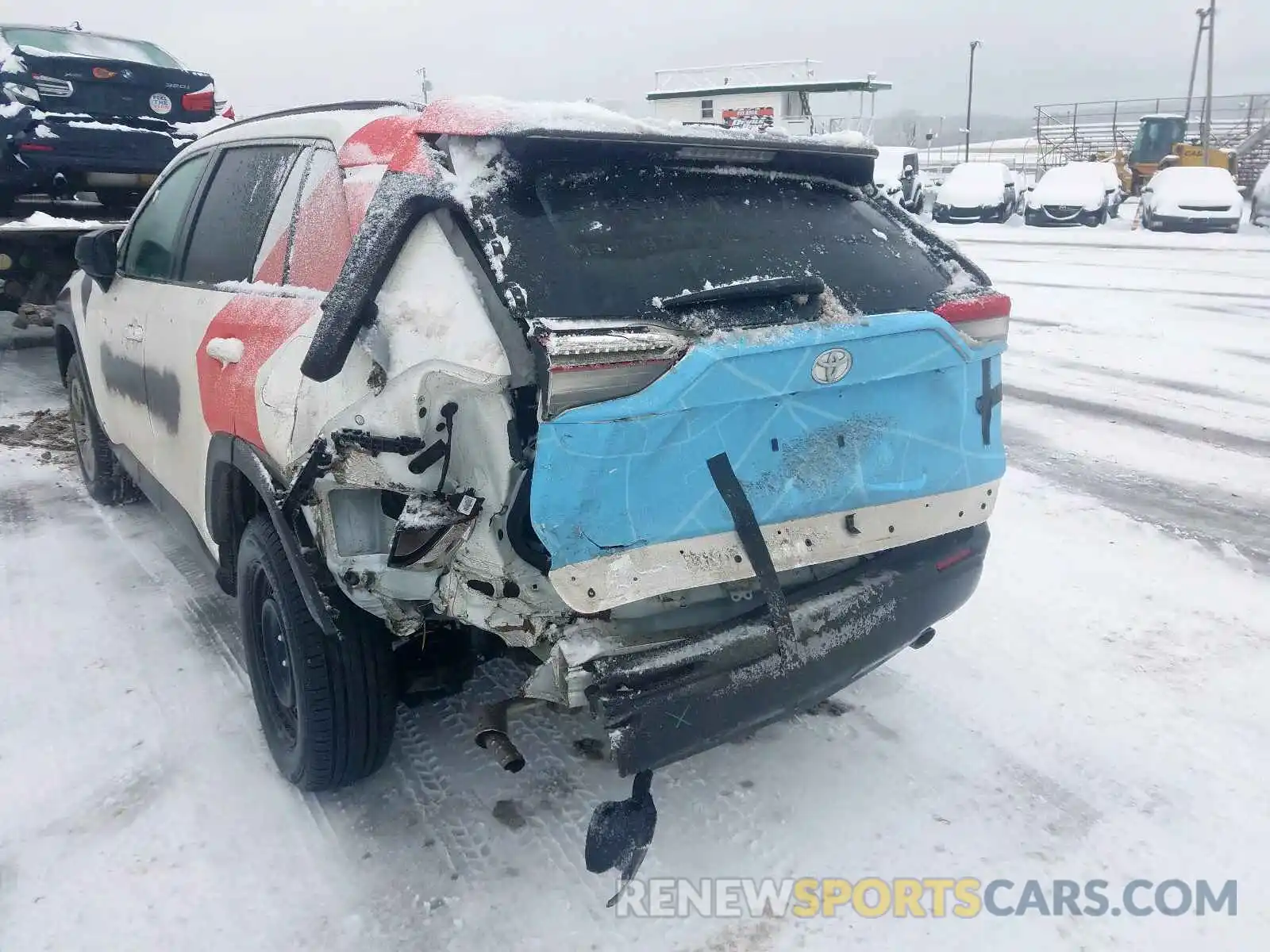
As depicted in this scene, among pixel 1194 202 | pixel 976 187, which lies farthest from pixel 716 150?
pixel 976 187

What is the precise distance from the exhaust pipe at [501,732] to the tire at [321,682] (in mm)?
433

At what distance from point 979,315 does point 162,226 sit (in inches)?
125

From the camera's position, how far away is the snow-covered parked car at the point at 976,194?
75.9 ft

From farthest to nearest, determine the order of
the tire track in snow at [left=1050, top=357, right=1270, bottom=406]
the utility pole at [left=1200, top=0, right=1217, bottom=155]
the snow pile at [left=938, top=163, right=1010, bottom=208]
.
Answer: the utility pole at [left=1200, top=0, right=1217, bottom=155] < the snow pile at [left=938, top=163, right=1010, bottom=208] < the tire track in snow at [left=1050, top=357, right=1270, bottom=406]

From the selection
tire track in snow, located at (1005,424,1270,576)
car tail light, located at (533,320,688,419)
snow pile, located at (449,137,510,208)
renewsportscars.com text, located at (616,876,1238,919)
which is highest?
Result: snow pile, located at (449,137,510,208)

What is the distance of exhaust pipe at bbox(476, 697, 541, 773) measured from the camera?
2.27m

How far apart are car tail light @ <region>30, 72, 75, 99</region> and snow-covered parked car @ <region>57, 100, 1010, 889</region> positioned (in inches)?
232

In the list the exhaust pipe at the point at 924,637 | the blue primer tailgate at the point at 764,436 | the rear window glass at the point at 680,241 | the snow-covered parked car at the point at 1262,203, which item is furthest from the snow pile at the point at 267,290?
the snow-covered parked car at the point at 1262,203

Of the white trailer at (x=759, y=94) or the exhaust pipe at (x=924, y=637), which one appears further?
the white trailer at (x=759, y=94)

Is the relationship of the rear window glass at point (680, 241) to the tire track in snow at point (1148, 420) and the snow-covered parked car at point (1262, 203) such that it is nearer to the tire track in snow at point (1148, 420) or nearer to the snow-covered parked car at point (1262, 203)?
the tire track in snow at point (1148, 420)

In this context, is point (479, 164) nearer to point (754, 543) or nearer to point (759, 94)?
point (754, 543)

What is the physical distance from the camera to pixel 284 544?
8.27 ft

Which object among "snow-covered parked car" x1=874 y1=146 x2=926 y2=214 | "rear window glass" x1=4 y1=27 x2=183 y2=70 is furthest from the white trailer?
"rear window glass" x1=4 y1=27 x2=183 y2=70

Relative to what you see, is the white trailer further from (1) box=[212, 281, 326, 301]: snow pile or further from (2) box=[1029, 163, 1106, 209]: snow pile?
(1) box=[212, 281, 326, 301]: snow pile
